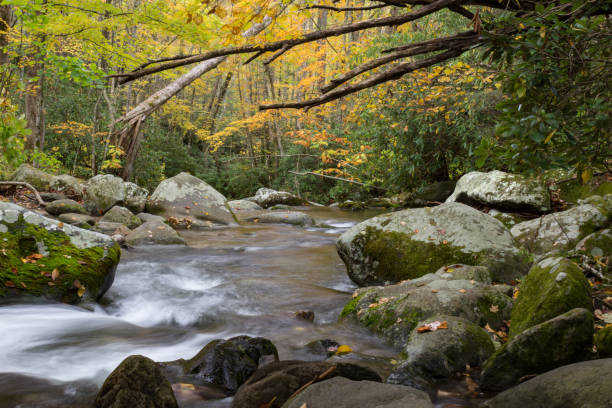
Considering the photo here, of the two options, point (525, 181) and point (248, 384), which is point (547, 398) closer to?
point (248, 384)

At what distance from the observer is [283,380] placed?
96.6 inches

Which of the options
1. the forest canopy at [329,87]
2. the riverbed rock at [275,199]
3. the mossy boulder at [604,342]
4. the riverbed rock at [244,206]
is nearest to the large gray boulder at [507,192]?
the forest canopy at [329,87]

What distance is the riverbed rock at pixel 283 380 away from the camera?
7.90ft

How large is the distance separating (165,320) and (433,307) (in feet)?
10.3

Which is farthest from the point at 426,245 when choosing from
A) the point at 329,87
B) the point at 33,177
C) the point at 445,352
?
the point at 33,177

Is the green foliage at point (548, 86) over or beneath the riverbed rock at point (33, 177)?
over

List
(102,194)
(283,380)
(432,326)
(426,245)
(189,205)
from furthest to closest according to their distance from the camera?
(189,205) → (102,194) → (426,245) → (432,326) → (283,380)

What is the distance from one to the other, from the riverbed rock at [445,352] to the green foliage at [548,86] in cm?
153

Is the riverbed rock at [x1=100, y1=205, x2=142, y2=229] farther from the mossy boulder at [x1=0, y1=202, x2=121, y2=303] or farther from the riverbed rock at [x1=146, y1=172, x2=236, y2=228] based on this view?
the mossy boulder at [x1=0, y1=202, x2=121, y2=303]

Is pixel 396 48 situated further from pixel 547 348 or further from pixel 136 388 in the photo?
pixel 136 388

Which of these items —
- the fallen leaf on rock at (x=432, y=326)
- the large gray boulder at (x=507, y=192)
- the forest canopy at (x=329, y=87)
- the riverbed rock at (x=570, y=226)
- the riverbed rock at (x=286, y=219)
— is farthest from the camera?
the riverbed rock at (x=286, y=219)

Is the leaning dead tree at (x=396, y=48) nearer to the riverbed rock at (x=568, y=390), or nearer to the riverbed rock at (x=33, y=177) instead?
the riverbed rock at (x=568, y=390)

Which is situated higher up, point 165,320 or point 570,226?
point 570,226

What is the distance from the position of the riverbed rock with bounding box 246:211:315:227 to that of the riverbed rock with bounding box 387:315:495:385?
8.97 meters
